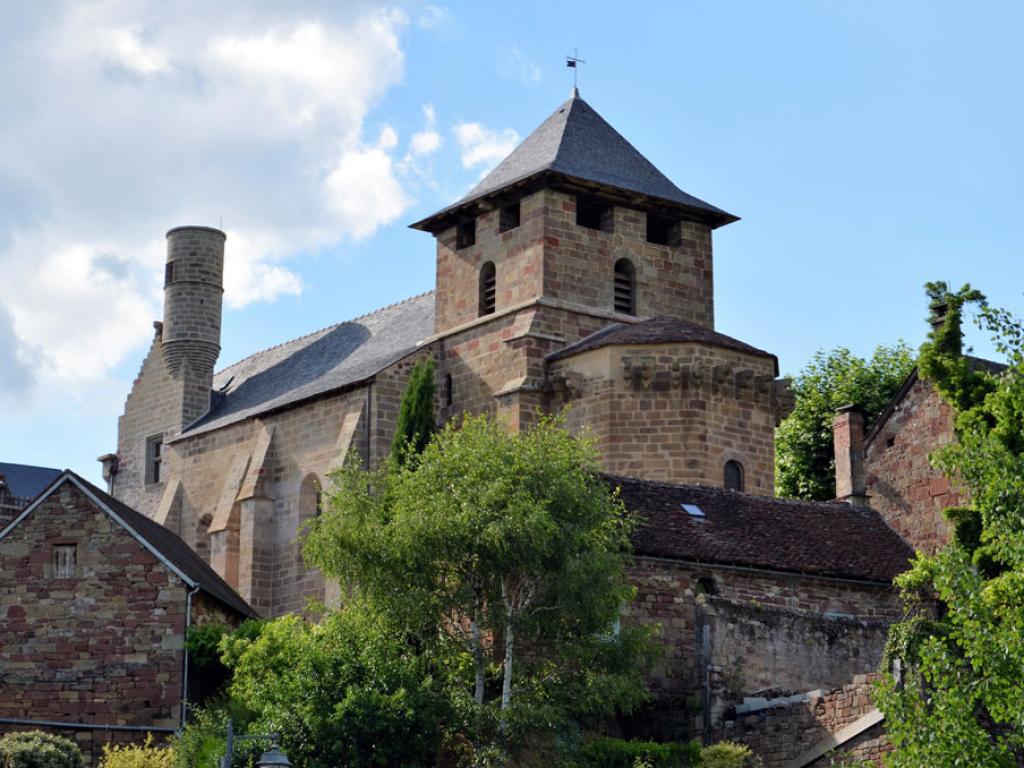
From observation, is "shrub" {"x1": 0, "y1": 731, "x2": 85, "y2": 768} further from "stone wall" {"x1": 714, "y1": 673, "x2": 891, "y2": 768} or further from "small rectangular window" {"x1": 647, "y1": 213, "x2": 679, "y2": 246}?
"small rectangular window" {"x1": 647, "y1": 213, "x2": 679, "y2": 246}

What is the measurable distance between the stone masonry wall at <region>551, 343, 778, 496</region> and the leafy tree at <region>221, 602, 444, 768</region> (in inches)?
490

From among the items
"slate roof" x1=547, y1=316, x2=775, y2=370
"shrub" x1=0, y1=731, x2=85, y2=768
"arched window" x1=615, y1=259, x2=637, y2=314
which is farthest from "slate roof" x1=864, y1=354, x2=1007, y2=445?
"shrub" x1=0, y1=731, x2=85, y2=768

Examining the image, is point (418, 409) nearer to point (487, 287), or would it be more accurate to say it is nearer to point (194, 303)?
point (487, 287)

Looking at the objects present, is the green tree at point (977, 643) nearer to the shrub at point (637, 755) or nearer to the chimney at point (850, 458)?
the shrub at point (637, 755)

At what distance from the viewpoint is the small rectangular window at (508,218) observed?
50.2m

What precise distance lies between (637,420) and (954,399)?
9.71m

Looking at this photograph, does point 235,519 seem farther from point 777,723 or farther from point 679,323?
point 777,723

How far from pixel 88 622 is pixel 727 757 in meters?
12.7

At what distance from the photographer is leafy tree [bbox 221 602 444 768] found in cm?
3114

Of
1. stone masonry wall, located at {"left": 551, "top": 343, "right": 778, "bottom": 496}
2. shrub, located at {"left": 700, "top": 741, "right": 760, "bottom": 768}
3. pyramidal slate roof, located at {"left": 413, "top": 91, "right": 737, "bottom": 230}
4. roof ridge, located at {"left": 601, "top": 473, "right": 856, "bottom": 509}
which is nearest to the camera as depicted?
shrub, located at {"left": 700, "top": 741, "right": 760, "bottom": 768}

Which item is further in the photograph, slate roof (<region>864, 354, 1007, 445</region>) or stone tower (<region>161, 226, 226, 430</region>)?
stone tower (<region>161, 226, 226, 430</region>)

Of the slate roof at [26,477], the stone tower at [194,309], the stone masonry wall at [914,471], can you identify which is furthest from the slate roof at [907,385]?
the slate roof at [26,477]

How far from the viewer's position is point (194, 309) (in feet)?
197

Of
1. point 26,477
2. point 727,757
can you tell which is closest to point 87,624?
point 727,757
